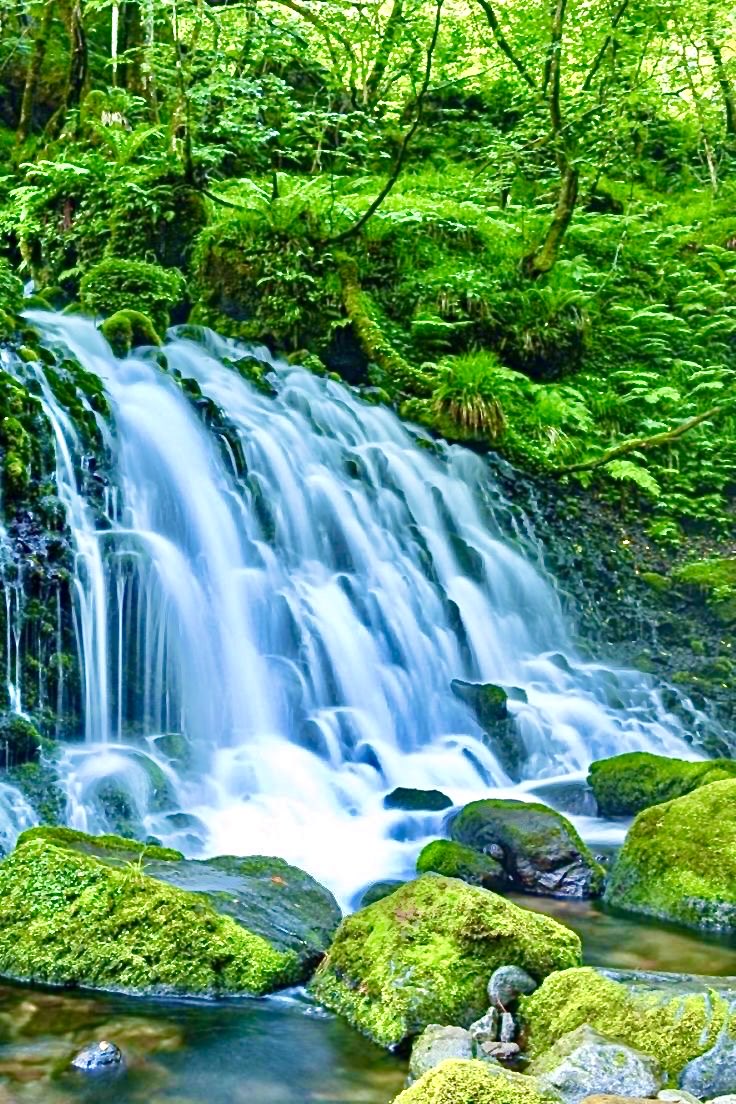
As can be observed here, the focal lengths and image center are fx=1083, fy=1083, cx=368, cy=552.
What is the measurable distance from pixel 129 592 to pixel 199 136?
31.1 feet

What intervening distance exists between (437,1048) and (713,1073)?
0.91 m

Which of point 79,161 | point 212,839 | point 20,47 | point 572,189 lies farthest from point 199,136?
point 212,839

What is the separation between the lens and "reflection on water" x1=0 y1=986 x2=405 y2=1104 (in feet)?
11.9

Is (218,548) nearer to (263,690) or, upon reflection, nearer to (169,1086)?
(263,690)

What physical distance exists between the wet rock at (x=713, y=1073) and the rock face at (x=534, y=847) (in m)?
2.37

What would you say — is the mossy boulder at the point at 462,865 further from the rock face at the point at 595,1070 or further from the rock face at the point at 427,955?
the rock face at the point at 595,1070

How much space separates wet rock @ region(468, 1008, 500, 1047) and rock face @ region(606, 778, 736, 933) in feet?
5.73

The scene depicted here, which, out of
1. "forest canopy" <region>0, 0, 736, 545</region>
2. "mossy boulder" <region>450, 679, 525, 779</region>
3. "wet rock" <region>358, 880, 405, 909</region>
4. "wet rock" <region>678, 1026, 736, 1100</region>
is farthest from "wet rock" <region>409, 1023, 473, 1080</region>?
"forest canopy" <region>0, 0, 736, 545</region>

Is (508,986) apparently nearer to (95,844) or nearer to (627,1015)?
(627,1015)

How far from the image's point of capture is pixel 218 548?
915 centimetres

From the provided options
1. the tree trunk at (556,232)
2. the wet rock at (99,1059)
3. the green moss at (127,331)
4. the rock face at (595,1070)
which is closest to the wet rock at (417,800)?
the wet rock at (99,1059)

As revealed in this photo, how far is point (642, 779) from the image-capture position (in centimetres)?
741

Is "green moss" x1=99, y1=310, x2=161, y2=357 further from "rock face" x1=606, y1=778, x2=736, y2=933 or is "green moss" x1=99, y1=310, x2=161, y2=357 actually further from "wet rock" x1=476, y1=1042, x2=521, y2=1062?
"wet rock" x1=476, y1=1042, x2=521, y2=1062

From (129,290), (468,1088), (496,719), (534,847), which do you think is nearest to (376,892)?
(534,847)
